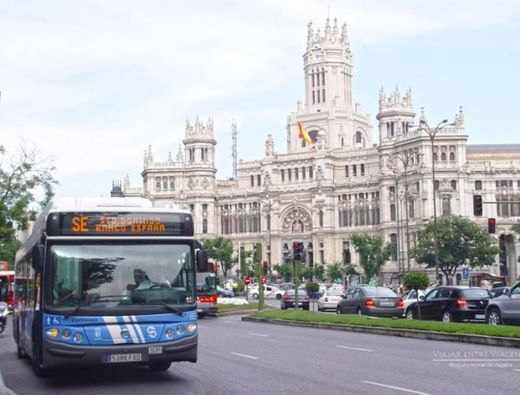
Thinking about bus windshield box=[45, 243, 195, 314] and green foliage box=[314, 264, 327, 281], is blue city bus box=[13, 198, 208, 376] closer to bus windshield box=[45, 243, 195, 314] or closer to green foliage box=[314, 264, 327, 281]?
bus windshield box=[45, 243, 195, 314]

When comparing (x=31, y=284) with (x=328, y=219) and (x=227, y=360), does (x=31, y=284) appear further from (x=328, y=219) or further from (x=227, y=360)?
(x=328, y=219)

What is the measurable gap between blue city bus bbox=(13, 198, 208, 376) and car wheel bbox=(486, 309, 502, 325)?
1318 centimetres

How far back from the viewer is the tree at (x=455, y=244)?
75125 mm

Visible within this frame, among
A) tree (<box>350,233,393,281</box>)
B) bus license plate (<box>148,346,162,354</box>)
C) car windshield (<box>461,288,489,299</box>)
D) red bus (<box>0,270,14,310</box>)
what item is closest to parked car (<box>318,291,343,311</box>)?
car windshield (<box>461,288,489,299</box>)

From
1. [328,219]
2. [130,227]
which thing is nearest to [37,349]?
[130,227]

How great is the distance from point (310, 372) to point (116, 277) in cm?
375

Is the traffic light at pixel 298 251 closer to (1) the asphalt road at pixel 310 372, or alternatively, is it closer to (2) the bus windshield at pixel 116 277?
(1) the asphalt road at pixel 310 372

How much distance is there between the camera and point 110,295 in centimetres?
1335

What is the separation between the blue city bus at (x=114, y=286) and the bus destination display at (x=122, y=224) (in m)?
0.02

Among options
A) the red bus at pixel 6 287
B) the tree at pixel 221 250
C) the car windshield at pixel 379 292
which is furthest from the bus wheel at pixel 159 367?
the tree at pixel 221 250

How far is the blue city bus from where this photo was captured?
1320cm

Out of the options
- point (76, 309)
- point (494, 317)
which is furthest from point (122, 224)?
point (494, 317)

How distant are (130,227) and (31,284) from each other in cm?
279

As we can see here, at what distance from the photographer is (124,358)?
13.3 metres
